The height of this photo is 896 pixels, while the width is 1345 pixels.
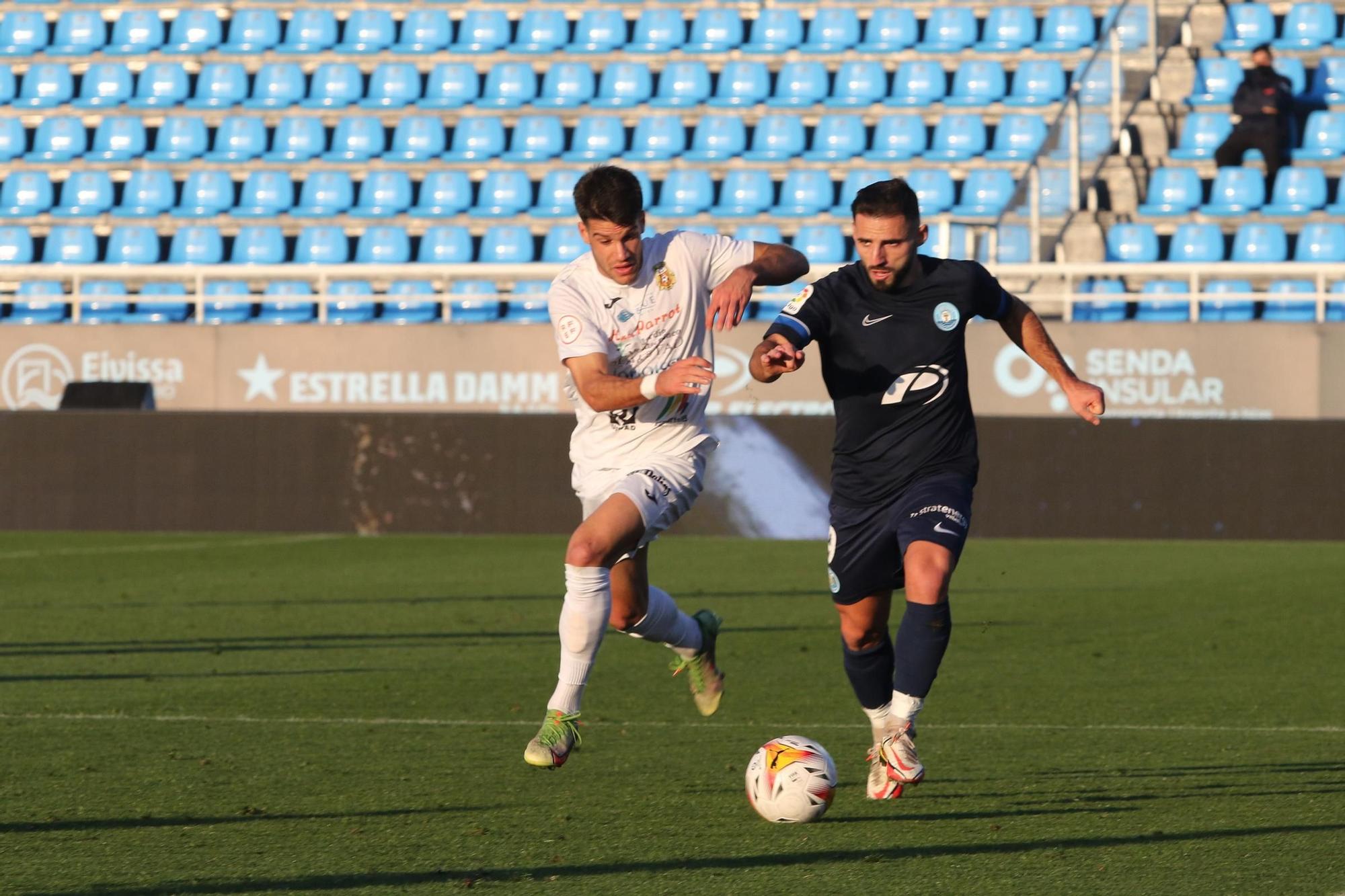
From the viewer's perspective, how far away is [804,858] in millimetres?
5168

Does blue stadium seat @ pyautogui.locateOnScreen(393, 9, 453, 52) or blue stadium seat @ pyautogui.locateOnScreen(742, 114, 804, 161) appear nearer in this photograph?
blue stadium seat @ pyautogui.locateOnScreen(742, 114, 804, 161)

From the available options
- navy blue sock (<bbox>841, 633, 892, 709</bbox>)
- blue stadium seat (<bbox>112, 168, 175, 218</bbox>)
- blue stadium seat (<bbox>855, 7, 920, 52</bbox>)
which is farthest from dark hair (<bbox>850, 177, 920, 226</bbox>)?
blue stadium seat (<bbox>112, 168, 175, 218</bbox>)

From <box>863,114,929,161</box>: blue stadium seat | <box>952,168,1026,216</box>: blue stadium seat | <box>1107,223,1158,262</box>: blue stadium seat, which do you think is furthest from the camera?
<box>863,114,929,161</box>: blue stadium seat

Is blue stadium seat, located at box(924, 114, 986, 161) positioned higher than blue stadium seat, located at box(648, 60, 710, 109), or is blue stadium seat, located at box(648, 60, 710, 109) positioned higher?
blue stadium seat, located at box(648, 60, 710, 109)

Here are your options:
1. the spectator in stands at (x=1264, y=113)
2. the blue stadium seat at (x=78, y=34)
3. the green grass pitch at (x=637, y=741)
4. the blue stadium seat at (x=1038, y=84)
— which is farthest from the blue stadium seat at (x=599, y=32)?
the green grass pitch at (x=637, y=741)

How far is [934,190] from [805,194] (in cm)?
142

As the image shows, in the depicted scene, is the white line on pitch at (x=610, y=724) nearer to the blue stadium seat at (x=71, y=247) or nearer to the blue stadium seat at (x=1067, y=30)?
the blue stadium seat at (x=71, y=247)

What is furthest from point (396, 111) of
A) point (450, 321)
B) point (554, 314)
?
point (554, 314)

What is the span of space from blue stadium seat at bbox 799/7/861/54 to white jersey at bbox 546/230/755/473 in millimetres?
17101

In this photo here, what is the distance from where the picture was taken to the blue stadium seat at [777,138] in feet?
73.7

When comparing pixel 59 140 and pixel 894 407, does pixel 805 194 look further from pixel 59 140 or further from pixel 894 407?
pixel 894 407

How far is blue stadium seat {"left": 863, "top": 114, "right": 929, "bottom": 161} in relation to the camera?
2212cm

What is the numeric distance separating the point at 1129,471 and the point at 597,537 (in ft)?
35.9

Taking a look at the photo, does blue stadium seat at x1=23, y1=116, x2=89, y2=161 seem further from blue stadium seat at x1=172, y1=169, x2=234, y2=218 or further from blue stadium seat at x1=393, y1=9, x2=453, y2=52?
blue stadium seat at x1=393, y1=9, x2=453, y2=52
